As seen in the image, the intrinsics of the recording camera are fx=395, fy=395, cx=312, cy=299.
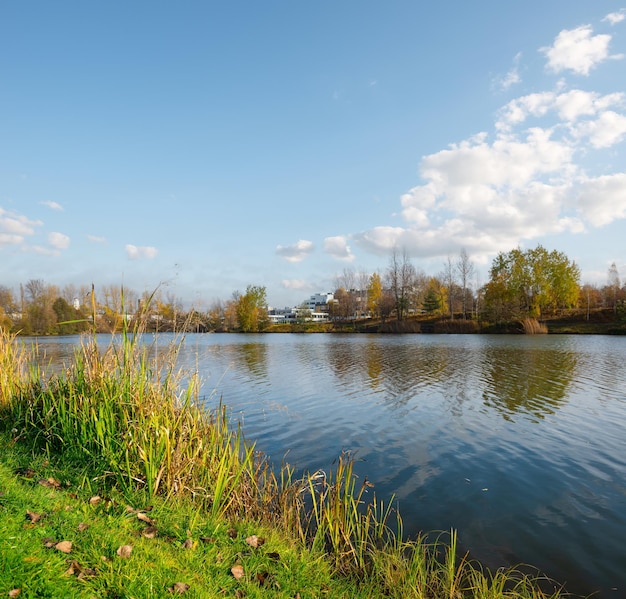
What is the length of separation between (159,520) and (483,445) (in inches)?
308

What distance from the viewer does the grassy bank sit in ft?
10.7

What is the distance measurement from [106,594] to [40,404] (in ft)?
18.1

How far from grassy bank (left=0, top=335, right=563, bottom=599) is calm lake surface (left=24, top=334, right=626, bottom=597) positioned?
0.73 metres

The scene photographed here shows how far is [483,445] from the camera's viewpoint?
9492mm

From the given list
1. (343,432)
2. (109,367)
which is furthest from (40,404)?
(343,432)

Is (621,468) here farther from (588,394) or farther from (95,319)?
(95,319)

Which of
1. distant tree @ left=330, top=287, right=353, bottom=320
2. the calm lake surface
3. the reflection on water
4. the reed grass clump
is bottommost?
the calm lake surface

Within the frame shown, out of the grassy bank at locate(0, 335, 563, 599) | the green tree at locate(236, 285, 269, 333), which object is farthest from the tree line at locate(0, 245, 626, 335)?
the grassy bank at locate(0, 335, 563, 599)

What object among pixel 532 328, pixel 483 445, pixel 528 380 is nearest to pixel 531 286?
pixel 532 328

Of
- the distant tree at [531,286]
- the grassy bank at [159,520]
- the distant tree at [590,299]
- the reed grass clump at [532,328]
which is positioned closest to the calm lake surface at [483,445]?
the grassy bank at [159,520]

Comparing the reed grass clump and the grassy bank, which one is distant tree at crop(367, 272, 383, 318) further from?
the grassy bank

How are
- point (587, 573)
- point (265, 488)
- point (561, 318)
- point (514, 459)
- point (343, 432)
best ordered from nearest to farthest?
point (587, 573), point (265, 488), point (514, 459), point (343, 432), point (561, 318)

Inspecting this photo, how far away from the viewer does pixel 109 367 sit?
6195 millimetres

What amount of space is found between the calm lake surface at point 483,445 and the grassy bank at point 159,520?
73 centimetres
